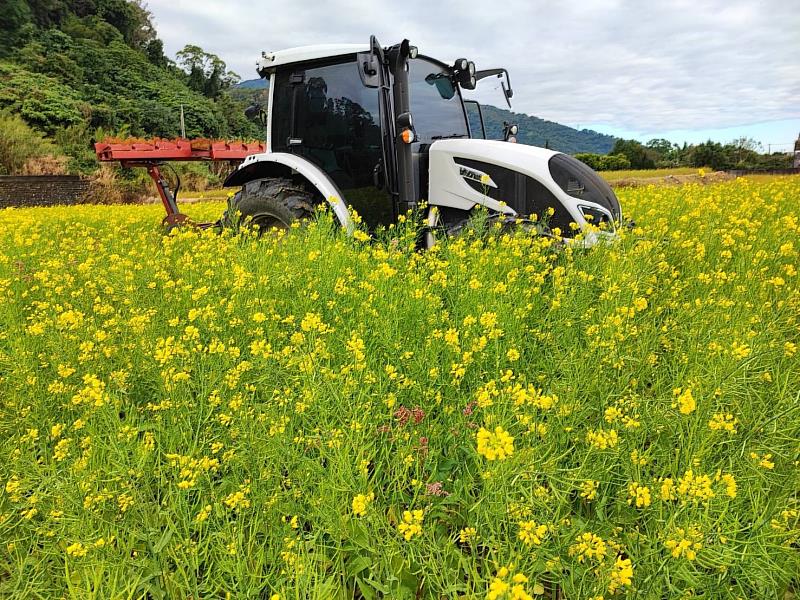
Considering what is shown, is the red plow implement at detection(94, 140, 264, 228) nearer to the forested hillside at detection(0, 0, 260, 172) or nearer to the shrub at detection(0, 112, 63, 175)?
the shrub at detection(0, 112, 63, 175)

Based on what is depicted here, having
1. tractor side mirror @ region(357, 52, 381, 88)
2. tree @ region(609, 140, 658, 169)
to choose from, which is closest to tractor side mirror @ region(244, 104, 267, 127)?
tractor side mirror @ region(357, 52, 381, 88)

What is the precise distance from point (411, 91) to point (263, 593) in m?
4.56

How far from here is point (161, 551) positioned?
5.35ft

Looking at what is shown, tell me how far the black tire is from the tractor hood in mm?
1401

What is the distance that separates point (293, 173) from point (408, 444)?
13.6ft

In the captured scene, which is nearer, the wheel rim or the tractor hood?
the tractor hood

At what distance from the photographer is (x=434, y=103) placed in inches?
206

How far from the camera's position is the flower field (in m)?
1.51

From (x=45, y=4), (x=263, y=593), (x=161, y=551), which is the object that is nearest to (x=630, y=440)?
(x=263, y=593)

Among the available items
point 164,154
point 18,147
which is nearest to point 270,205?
point 164,154

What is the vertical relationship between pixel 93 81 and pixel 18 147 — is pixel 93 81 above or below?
above

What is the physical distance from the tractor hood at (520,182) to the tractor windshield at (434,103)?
0.38 meters

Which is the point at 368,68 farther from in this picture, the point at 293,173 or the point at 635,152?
the point at 635,152

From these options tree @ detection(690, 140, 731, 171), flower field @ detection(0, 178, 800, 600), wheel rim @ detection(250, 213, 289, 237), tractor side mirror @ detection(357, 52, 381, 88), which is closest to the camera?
flower field @ detection(0, 178, 800, 600)
